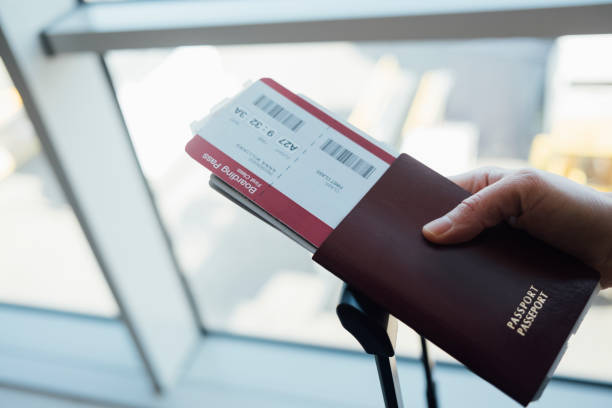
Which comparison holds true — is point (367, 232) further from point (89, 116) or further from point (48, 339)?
point (48, 339)

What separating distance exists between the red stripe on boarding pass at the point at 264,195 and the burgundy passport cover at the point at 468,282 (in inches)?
0.8

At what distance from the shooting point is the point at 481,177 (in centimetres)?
74

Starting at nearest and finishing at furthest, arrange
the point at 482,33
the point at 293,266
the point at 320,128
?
the point at 320,128 < the point at 482,33 < the point at 293,266

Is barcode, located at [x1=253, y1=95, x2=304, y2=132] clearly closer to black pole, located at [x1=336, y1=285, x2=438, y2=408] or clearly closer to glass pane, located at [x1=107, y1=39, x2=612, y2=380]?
black pole, located at [x1=336, y1=285, x2=438, y2=408]


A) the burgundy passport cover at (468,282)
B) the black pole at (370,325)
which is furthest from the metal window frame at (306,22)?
the black pole at (370,325)

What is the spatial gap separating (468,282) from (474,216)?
0.07m

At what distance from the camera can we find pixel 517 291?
1.70 feet

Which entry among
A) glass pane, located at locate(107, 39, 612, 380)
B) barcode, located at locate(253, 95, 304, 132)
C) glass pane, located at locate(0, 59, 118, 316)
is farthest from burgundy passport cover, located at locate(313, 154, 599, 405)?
glass pane, located at locate(0, 59, 118, 316)

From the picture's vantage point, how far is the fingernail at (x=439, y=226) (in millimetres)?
537

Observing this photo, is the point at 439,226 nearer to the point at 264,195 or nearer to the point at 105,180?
the point at 264,195

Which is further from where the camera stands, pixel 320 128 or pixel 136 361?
pixel 136 361

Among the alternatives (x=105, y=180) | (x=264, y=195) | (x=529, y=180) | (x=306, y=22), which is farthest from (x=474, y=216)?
(x=105, y=180)

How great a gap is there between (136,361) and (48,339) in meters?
0.33

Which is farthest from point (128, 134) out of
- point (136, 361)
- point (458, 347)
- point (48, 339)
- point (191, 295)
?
point (458, 347)
